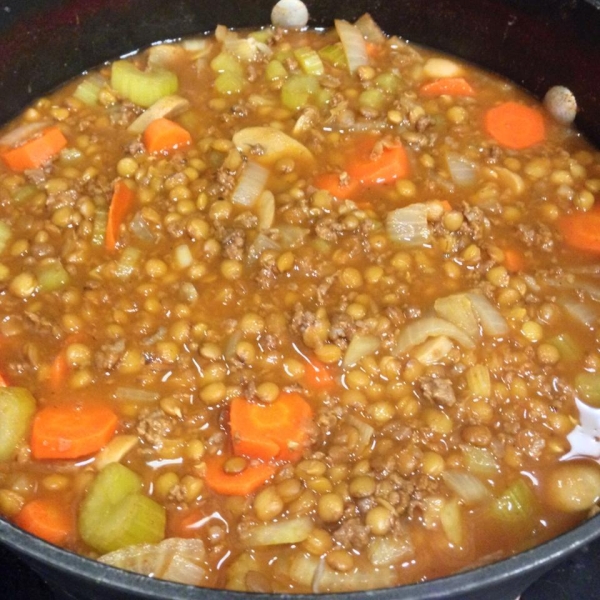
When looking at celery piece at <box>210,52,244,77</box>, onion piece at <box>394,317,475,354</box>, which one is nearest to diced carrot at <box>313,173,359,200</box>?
onion piece at <box>394,317,475,354</box>

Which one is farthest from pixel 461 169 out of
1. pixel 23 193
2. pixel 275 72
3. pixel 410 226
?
pixel 23 193

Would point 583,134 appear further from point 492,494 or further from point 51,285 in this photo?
point 51,285

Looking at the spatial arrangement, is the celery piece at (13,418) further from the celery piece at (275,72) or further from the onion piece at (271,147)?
the celery piece at (275,72)

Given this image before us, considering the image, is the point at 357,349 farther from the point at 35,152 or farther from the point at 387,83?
the point at 35,152

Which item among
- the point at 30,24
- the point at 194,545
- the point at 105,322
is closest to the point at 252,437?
the point at 194,545

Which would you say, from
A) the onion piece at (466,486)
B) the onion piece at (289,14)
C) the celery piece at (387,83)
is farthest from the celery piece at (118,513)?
the onion piece at (289,14)
